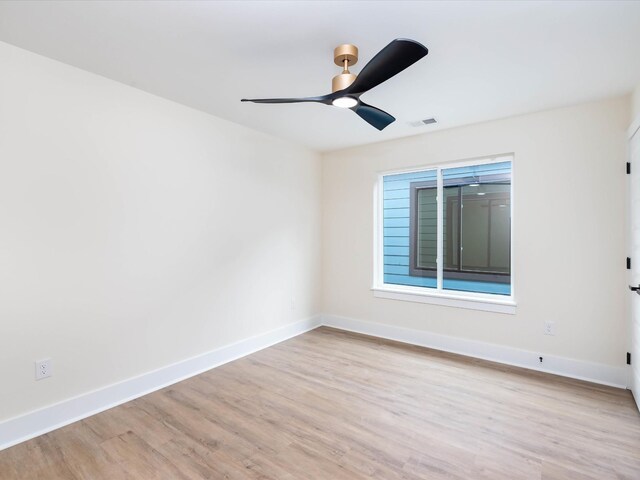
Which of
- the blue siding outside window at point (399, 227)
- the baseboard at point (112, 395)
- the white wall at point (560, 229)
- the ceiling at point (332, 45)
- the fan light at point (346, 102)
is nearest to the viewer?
the ceiling at point (332, 45)

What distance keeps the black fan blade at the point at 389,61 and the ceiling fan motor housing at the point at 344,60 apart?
0.33 ft

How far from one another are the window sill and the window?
0.30 ft

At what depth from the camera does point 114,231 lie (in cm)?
263

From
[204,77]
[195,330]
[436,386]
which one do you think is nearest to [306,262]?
[195,330]

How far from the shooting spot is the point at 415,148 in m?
4.03

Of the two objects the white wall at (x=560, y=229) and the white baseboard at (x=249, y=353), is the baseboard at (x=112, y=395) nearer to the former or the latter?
the white baseboard at (x=249, y=353)

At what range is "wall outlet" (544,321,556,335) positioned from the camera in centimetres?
319

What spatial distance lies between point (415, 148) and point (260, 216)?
1.99 metres

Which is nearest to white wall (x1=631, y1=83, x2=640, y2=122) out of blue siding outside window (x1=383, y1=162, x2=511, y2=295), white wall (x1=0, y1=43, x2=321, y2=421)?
blue siding outside window (x1=383, y1=162, x2=511, y2=295)

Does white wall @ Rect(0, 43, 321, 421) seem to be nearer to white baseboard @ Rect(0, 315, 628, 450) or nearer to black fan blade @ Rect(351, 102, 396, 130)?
white baseboard @ Rect(0, 315, 628, 450)

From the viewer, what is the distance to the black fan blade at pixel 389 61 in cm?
148

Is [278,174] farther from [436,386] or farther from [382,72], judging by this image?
[436,386]

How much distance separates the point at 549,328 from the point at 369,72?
2.96 m

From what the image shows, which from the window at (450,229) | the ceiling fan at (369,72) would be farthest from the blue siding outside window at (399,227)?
the ceiling fan at (369,72)
